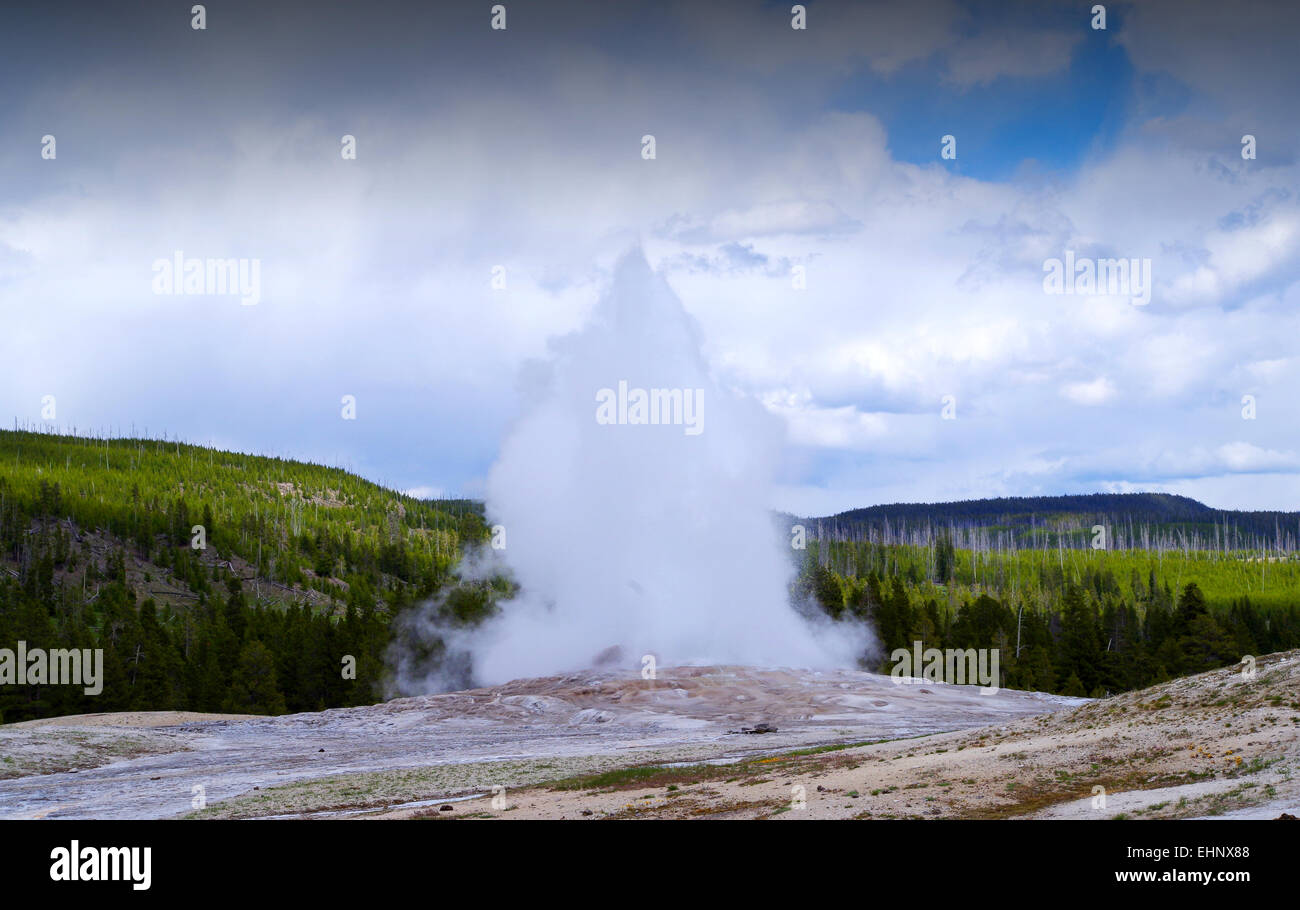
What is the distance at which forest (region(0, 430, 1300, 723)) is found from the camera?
65.3 meters

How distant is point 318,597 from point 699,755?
121981 mm

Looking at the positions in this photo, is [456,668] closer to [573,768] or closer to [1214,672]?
[573,768]

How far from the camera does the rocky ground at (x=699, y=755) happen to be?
19.0m

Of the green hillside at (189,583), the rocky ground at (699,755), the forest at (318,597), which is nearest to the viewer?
the rocky ground at (699,755)

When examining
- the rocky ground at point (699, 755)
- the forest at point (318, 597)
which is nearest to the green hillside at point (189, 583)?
the forest at point (318, 597)

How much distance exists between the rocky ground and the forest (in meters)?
19.5

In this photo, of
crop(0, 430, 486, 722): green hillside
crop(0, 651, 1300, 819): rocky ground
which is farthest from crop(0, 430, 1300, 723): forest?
crop(0, 651, 1300, 819): rocky ground

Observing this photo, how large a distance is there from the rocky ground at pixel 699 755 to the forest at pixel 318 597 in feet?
64.0

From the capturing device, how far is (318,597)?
14225cm

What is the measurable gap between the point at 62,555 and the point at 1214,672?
435 feet

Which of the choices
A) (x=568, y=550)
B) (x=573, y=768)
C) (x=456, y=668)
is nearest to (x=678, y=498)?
(x=568, y=550)

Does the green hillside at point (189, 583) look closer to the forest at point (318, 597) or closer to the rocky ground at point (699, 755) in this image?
the forest at point (318, 597)

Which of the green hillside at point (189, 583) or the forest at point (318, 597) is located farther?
the forest at point (318, 597)

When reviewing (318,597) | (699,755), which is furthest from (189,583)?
(699,755)
